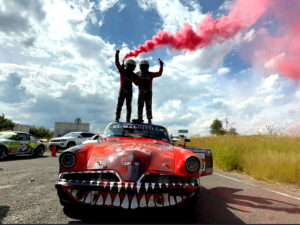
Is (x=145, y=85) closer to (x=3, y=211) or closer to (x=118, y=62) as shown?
(x=118, y=62)

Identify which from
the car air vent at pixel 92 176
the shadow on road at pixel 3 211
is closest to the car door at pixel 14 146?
the shadow on road at pixel 3 211

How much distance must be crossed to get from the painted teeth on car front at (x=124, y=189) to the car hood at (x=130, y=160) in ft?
0.29

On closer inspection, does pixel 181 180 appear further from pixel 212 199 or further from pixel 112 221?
pixel 212 199

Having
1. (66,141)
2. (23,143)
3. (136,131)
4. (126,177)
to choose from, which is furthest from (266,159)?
(66,141)

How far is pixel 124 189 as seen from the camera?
2408mm

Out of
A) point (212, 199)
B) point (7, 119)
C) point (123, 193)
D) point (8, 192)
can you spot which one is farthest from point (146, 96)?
point (7, 119)

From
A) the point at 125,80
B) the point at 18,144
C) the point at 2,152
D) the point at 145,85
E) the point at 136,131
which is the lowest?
the point at 2,152

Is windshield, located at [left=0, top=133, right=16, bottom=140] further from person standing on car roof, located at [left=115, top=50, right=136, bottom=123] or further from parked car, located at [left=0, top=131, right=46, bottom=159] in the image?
person standing on car roof, located at [left=115, top=50, right=136, bottom=123]

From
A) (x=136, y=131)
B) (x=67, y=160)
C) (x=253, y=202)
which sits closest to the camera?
(x=67, y=160)

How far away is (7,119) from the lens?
5297 cm

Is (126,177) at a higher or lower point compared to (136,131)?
lower

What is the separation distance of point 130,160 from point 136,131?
184 centimetres

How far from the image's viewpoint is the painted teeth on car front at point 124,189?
2.43m

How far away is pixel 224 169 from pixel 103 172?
769cm
